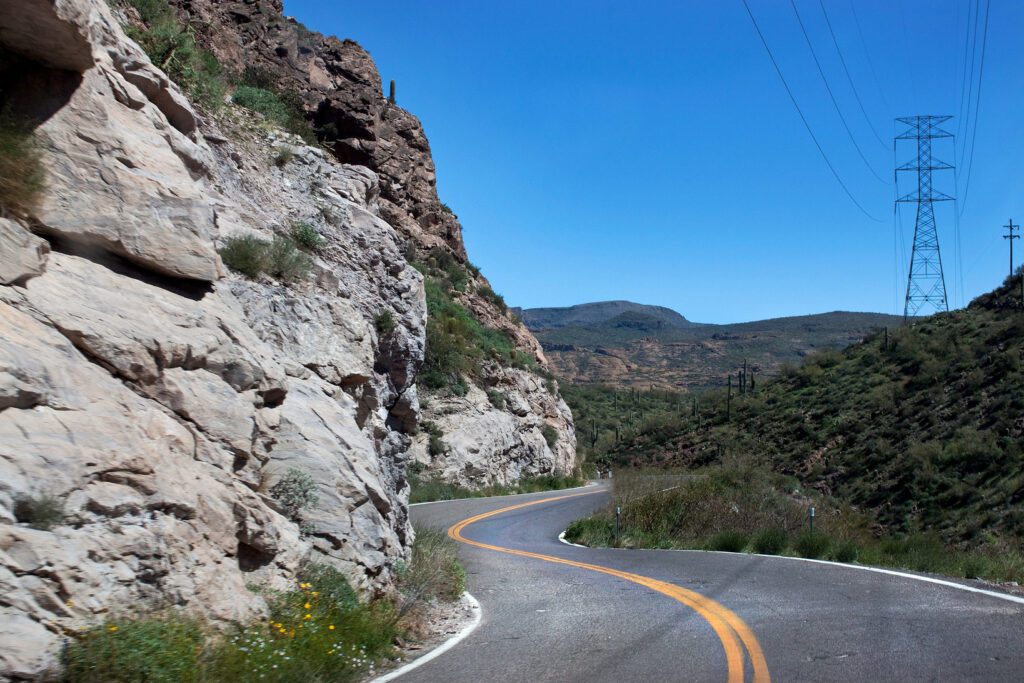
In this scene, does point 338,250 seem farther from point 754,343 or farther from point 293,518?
Answer: point 754,343

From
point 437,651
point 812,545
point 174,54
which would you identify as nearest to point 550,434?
point 812,545

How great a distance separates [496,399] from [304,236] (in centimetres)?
2867

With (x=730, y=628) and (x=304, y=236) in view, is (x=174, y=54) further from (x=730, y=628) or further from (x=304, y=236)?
(x=730, y=628)

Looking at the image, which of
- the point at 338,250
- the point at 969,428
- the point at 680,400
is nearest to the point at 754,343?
the point at 680,400

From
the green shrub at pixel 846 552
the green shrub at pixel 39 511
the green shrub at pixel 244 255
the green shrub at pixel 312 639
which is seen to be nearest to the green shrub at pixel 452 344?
the green shrub at pixel 846 552

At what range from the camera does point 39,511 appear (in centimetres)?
566

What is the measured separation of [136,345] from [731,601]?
24.5 ft

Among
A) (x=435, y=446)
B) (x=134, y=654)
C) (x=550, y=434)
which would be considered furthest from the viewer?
(x=550, y=434)

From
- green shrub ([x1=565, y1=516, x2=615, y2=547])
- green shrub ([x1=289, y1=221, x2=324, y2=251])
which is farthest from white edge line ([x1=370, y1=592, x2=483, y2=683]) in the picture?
green shrub ([x1=565, y1=516, x2=615, y2=547])

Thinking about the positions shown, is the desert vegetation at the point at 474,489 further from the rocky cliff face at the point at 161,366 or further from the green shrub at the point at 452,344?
the rocky cliff face at the point at 161,366

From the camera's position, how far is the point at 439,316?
42.4 meters

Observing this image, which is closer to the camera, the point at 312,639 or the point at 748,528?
the point at 312,639

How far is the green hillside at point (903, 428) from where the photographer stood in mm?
28234

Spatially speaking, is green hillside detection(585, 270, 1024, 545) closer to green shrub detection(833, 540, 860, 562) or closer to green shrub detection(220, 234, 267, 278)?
green shrub detection(833, 540, 860, 562)
